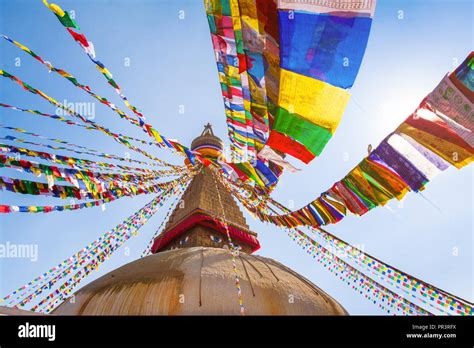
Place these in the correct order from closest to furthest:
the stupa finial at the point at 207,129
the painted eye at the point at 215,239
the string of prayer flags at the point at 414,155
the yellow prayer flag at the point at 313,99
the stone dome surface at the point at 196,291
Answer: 1. the string of prayer flags at the point at 414,155
2. the yellow prayer flag at the point at 313,99
3. the stone dome surface at the point at 196,291
4. the painted eye at the point at 215,239
5. the stupa finial at the point at 207,129

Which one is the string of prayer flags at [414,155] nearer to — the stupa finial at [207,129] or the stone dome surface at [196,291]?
the stone dome surface at [196,291]

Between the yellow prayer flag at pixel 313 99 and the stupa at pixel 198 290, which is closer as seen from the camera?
the yellow prayer flag at pixel 313 99

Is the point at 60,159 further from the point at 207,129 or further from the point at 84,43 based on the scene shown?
the point at 207,129

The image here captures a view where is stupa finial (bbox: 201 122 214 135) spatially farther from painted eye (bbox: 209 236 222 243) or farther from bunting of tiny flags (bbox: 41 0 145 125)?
bunting of tiny flags (bbox: 41 0 145 125)

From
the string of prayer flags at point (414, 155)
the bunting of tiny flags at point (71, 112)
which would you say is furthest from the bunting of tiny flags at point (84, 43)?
the string of prayer flags at point (414, 155)

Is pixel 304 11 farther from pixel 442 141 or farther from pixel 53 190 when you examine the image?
pixel 53 190

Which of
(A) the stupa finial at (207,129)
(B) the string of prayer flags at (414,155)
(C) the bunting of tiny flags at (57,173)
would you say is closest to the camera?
(B) the string of prayer flags at (414,155)

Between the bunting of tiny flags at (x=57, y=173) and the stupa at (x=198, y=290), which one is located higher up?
the bunting of tiny flags at (x=57, y=173)

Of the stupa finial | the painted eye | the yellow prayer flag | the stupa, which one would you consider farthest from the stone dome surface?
the stupa finial

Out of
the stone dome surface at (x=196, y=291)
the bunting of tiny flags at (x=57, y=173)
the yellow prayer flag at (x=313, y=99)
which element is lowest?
the stone dome surface at (x=196, y=291)

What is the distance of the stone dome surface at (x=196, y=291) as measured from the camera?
5184mm

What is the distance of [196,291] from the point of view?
531 cm

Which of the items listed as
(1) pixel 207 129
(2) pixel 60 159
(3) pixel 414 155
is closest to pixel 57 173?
(2) pixel 60 159

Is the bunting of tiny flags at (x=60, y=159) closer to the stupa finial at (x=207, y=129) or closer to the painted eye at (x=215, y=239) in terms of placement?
the painted eye at (x=215, y=239)
